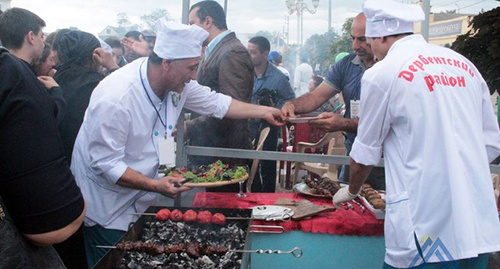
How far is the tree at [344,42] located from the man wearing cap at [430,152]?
211 centimetres

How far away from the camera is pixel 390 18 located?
221 cm

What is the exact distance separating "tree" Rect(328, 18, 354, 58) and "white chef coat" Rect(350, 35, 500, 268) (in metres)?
2.15

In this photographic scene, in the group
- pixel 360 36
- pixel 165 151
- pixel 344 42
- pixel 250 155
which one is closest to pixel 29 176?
pixel 165 151

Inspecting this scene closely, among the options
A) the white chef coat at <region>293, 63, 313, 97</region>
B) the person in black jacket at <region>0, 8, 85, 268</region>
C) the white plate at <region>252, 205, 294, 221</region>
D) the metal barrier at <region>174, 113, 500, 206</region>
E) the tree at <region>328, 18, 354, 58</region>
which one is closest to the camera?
the person in black jacket at <region>0, 8, 85, 268</region>

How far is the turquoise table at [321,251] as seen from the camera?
9.53 feet

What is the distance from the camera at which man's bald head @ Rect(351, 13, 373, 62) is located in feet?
10.5

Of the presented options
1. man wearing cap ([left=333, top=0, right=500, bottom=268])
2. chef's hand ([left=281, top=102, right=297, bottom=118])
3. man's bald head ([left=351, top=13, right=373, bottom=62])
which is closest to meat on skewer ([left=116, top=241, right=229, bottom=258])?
man wearing cap ([left=333, top=0, right=500, bottom=268])

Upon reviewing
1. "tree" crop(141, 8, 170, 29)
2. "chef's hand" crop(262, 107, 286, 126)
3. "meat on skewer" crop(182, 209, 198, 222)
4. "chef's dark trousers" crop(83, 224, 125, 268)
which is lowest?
"chef's dark trousers" crop(83, 224, 125, 268)

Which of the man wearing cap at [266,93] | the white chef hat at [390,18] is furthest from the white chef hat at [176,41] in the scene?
the man wearing cap at [266,93]

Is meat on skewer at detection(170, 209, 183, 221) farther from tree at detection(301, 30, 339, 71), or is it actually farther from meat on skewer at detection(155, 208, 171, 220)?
tree at detection(301, 30, 339, 71)

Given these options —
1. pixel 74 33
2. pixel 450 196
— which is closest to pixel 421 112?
pixel 450 196

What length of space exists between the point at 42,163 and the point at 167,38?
1.42 metres

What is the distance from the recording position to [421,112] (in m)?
2.01

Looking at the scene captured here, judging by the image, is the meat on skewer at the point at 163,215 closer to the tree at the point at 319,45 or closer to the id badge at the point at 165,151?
the id badge at the point at 165,151
